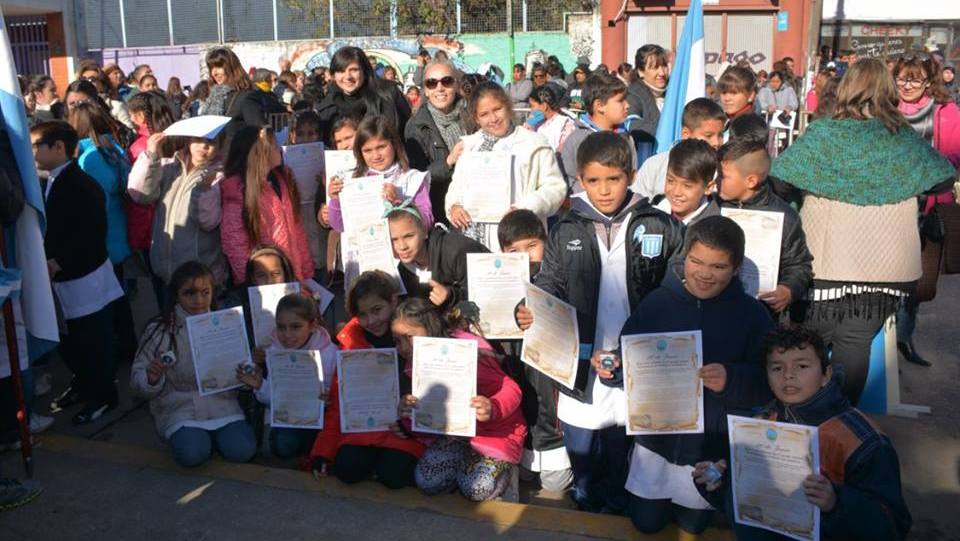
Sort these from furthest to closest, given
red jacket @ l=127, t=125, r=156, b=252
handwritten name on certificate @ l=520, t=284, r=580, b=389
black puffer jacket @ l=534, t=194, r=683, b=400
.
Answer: red jacket @ l=127, t=125, r=156, b=252, black puffer jacket @ l=534, t=194, r=683, b=400, handwritten name on certificate @ l=520, t=284, r=580, b=389

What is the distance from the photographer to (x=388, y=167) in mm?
5176

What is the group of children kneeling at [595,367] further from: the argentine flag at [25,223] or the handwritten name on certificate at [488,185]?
the argentine flag at [25,223]

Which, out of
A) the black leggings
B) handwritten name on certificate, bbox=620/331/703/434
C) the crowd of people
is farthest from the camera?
the black leggings

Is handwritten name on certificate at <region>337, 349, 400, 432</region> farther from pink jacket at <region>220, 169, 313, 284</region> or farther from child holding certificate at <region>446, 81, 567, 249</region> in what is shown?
pink jacket at <region>220, 169, 313, 284</region>

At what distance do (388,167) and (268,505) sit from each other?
2.17 metres

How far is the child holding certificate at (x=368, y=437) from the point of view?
410 centimetres

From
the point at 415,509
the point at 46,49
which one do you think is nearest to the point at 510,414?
the point at 415,509

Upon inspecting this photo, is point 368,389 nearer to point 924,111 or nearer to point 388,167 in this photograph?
point 388,167

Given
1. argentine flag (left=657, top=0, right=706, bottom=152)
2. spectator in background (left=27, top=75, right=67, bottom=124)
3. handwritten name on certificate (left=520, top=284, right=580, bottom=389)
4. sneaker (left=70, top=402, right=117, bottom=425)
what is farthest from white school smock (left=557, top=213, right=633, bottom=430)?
spectator in background (left=27, top=75, right=67, bottom=124)

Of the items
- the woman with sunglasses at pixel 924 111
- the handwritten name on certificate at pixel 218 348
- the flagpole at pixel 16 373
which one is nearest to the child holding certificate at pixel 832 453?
the handwritten name on certificate at pixel 218 348

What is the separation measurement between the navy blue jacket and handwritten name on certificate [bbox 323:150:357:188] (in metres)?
2.37

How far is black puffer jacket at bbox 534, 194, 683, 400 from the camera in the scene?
12.6 feet

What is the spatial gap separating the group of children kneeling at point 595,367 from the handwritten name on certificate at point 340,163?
0.66m

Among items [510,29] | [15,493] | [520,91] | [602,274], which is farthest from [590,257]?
[510,29]
